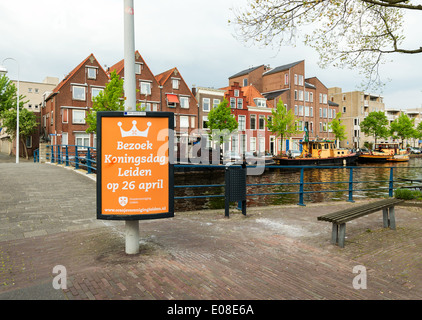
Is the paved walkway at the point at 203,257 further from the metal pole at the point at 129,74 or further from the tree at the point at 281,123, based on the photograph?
the tree at the point at 281,123

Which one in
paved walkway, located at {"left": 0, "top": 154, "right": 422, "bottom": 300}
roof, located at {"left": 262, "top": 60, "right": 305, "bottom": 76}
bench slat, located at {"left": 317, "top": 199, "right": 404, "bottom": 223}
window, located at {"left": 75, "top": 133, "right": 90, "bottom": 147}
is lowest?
paved walkway, located at {"left": 0, "top": 154, "right": 422, "bottom": 300}

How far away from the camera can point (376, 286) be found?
375cm

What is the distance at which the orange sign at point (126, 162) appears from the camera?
4398mm

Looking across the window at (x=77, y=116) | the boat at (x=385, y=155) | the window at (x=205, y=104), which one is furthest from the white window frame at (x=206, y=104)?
the boat at (x=385, y=155)

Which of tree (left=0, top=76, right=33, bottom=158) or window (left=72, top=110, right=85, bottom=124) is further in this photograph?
window (left=72, top=110, right=85, bottom=124)

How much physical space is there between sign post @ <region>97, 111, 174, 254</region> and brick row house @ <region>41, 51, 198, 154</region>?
100 feet

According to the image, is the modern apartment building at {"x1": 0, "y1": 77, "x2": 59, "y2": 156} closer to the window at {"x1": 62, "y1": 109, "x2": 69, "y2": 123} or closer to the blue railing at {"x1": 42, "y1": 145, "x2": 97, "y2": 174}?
the window at {"x1": 62, "y1": 109, "x2": 69, "y2": 123}

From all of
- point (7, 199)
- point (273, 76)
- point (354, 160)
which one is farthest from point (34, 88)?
point (7, 199)

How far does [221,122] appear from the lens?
4122 centimetres

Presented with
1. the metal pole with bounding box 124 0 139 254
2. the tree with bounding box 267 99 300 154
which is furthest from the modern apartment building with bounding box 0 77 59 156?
the metal pole with bounding box 124 0 139 254

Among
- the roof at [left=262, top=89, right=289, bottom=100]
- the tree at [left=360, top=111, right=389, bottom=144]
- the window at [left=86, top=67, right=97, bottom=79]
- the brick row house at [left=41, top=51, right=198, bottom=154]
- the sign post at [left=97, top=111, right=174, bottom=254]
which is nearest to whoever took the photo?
the sign post at [left=97, top=111, right=174, bottom=254]

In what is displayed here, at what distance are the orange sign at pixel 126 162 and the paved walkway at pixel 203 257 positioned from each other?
0.74m

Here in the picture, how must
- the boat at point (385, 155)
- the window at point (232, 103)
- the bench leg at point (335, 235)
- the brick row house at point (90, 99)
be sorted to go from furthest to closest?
the window at point (232, 103)
the boat at point (385, 155)
the brick row house at point (90, 99)
the bench leg at point (335, 235)

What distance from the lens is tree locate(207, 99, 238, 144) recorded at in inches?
1610
